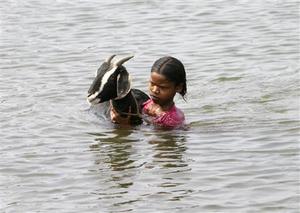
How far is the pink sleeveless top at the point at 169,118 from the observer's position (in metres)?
8.36

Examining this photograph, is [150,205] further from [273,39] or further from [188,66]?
[273,39]

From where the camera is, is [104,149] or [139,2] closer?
[104,149]

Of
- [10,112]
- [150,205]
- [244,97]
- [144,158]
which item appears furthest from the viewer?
[244,97]

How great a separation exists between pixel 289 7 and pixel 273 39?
2314 mm

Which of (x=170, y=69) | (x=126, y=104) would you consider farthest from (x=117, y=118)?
(x=170, y=69)

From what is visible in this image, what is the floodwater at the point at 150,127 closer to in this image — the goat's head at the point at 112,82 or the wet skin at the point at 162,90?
the wet skin at the point at 162,90

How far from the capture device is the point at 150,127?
8461 millimetres

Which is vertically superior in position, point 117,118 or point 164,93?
point 164,93

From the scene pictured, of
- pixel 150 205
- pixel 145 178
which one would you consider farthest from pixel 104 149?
pixel 150 205

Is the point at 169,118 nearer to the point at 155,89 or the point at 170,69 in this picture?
the point at 155,89

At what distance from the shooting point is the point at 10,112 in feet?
30.4

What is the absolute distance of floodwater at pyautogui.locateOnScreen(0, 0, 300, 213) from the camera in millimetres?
6461

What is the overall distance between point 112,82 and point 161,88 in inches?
19.7

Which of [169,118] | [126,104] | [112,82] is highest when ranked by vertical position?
[112,82]
